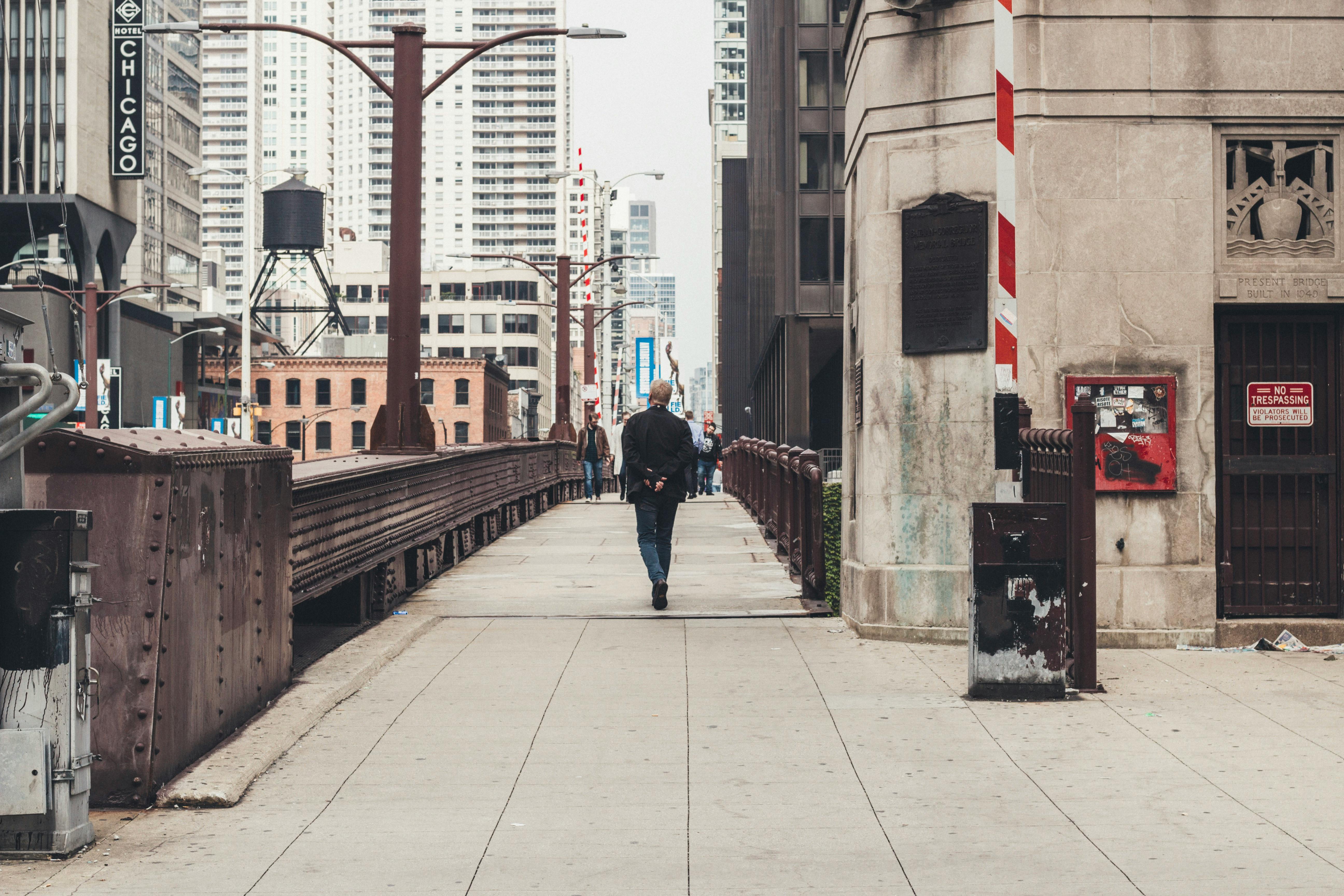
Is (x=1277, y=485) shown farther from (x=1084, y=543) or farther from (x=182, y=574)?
(x=182, y=574)

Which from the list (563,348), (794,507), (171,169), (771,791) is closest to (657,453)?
(794,507)

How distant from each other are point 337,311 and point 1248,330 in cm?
10057

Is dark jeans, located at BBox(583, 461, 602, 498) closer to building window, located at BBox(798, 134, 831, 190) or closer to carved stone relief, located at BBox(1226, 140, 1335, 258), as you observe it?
building window, located at BBox(798, 134, 831, 190)

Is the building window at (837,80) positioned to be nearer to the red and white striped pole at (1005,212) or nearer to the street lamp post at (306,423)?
the red and white striped pole at (1005,212)

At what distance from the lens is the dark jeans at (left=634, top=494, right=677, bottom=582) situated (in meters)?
11.8

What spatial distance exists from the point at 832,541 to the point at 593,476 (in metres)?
18.6

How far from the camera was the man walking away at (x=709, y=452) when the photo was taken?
30.1 m

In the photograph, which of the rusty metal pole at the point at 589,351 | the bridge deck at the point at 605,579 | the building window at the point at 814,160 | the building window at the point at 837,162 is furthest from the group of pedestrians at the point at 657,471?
the building window at the point at 814,160

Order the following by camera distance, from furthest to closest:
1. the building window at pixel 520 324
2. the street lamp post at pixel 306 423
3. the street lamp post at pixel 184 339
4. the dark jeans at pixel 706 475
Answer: the building window at pixel 520 324 < the street lamp post at pixel 306 423 < the street lamp post at pixel 184 339 < the dark jeans at pixel 706 475

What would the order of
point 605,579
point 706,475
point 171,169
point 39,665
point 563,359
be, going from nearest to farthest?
point 39,665 < point 605,579 < point 706,475 < point 563,359 < point 171,169

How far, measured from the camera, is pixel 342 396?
10488 centimetres

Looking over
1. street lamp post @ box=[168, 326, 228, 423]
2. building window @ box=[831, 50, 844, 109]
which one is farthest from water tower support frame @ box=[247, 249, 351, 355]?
building window @ box=[831, 50, 844, 109]

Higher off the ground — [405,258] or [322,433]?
[322,433]

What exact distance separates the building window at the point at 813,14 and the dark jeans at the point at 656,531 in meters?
37.4
